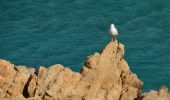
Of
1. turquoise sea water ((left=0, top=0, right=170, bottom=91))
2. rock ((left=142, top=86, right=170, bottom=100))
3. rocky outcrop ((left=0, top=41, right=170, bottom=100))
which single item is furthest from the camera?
Result: turquoise sea water ((left=0, top=0, right=170, bottom=91))

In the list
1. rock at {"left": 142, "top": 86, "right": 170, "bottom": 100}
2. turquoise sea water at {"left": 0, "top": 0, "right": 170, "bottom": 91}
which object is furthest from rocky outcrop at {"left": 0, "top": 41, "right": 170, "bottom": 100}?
turquoise sea water at {"left": 0, "top": 0, "right": 170, "bottom": 91}

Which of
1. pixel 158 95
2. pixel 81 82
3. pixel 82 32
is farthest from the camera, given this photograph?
pixel 82 32

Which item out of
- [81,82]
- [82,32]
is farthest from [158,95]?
[82,32]

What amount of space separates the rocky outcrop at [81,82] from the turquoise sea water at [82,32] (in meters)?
24.6

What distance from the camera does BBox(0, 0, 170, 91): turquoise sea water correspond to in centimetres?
6594

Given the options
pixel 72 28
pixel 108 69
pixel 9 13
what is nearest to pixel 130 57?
pixel 72 28

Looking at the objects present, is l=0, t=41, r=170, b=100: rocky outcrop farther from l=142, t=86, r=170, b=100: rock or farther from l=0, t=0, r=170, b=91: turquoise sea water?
l=0, t=0, r=170, b=91: turquoise sea water

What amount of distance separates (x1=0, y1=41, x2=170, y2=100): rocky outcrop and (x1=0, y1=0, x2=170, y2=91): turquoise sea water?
2461 cm

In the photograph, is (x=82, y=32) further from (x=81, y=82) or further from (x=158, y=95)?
(x=158, y=95)

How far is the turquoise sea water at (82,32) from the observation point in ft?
216

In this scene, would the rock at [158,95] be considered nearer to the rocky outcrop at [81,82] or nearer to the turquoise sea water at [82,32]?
the rocky outcrop at [81,82]

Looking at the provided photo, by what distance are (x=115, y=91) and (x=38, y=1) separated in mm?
A: 52409

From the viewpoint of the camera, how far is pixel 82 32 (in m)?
73.8

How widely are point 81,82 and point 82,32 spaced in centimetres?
4051
